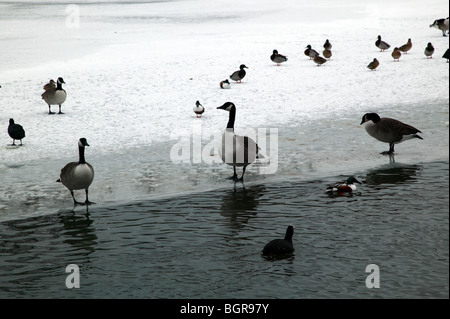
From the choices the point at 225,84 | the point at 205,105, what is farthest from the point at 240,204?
the point at 225,84

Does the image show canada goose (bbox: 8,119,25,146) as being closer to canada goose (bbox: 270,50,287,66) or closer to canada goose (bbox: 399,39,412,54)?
canada goose (bbox: 270,50,287,66)

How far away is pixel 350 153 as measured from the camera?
13.7 metres

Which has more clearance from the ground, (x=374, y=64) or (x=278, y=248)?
(x=374, y=64)

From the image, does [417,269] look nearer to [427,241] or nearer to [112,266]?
[427,241]

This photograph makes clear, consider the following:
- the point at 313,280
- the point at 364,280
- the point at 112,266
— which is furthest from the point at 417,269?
the point at 112,266

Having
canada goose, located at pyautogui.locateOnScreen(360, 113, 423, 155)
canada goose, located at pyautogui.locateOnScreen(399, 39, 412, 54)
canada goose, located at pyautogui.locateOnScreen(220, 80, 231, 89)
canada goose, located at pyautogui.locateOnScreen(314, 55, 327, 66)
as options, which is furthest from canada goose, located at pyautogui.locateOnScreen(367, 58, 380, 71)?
canada goose, located at pyautogui.locateOnScreen(360, 113, 423, 155)

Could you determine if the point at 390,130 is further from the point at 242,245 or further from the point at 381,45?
the point at 381,45

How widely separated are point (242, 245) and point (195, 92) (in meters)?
11.5

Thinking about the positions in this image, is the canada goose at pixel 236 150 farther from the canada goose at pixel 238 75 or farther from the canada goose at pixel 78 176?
the canada goose at pixel 238 75

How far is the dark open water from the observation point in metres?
7.48

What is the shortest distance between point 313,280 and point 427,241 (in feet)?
6.54

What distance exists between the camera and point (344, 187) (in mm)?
10797
